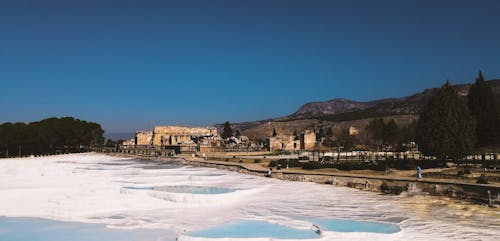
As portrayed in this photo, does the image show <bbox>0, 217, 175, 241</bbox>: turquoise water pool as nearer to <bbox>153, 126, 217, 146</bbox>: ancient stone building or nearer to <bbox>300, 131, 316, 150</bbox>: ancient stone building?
<bbox>300, 131, 316, 150</bbox>: ancient stone building

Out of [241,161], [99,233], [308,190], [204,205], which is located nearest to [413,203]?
[308,190]

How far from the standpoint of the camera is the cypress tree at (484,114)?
32219 mm

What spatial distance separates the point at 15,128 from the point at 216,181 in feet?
181

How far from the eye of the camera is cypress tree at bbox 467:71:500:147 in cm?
3222

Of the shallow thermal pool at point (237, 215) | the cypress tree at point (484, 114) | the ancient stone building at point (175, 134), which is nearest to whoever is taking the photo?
the shallow thermal pool at point (237, 215)

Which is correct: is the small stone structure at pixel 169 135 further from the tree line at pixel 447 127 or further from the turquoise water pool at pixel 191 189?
the tree line at pixel 447 127

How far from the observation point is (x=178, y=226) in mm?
14086

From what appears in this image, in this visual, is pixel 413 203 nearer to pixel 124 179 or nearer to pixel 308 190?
pixel 308 190

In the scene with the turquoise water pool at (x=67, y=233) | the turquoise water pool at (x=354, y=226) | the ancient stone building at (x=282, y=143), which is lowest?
the turquoise water pool at (x=67, y=233)

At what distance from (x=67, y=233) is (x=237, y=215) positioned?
5.79m

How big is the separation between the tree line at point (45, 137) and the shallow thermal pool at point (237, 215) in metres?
50.1

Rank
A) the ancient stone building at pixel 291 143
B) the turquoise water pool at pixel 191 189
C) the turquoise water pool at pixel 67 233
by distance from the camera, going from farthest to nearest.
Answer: the ancient stone building at pixel 291 143 → the turquoise water pool at pixel 191 189 → the turquoise water pool at pixel 67 233

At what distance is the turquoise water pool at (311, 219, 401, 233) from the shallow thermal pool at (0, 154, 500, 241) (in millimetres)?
29

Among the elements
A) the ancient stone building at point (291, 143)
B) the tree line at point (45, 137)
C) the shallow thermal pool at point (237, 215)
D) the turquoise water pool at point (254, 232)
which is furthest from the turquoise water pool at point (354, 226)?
the tree line at point (45, 137)
